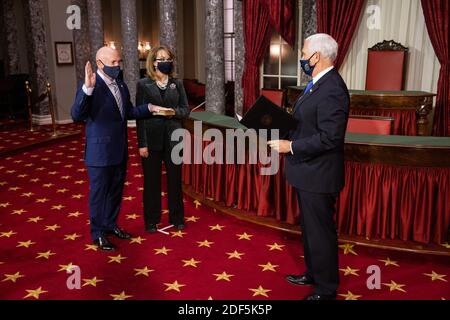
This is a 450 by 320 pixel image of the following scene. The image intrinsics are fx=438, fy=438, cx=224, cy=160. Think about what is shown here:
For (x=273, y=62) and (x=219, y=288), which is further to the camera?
(x=273, y=62)

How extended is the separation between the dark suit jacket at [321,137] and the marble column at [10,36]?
35.5ft

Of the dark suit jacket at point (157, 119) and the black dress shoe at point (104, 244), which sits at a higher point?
the dark suit jacket at point (157, 119)

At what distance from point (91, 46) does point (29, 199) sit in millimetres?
5328

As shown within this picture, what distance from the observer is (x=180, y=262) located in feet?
11.0

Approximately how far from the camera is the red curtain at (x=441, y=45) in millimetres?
6613

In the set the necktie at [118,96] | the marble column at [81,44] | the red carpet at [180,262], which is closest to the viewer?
the red carpet at [180,262]

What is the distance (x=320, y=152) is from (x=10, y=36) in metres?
11.2

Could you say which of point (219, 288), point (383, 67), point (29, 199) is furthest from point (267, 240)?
point (383, 67)

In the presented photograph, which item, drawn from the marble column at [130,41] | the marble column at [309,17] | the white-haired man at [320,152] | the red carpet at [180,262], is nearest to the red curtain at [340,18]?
the marble column at [309,17]

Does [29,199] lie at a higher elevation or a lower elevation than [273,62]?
lower

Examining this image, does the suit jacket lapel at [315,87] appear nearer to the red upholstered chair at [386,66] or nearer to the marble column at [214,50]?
the marble column at [214,50]

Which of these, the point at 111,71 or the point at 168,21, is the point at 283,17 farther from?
the point at 111,71
